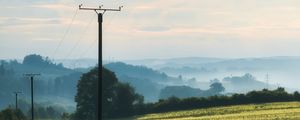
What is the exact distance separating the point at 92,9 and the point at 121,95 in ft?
289

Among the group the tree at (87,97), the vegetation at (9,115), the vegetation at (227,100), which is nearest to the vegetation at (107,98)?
the tree at (87,97)

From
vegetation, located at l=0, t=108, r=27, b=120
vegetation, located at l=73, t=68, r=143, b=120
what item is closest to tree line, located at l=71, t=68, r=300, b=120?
vegetation, located at l=73, t=68, r=143, b=120

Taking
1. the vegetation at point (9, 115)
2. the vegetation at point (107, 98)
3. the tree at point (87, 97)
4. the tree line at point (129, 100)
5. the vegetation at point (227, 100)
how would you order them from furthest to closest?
the tree at point (87, 97) < the vegetation at point (107, 98) < the vegetation at point (9, 115) < the tree line at point (129, 100) < the vegetation at point (227, 100)

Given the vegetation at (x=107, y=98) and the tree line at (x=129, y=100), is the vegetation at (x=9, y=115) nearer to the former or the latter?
the vegetation at (x=107, y=98)

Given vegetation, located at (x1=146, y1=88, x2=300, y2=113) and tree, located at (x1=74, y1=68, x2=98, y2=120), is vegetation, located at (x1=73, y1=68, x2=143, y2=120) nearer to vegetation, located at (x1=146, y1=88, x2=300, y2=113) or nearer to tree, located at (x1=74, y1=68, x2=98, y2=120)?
tree, located at (x1=74, y1=68, x2=98, y2=120)

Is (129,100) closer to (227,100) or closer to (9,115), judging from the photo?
(227,100)

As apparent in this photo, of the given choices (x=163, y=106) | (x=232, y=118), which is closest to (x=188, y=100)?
(x=163, y=106)

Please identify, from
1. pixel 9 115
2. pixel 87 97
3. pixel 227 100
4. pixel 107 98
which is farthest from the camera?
pixel 87 97

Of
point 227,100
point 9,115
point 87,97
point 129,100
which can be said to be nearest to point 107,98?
point 87,97

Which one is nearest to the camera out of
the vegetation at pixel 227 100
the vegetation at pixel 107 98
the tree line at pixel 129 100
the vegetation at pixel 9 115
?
the vegetation at pixel 227 100

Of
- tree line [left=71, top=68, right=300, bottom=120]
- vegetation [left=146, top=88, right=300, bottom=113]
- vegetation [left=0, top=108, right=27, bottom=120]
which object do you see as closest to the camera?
vegetation [left=146, top=88, right=300, bottom=113]

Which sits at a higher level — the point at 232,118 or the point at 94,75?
the point at 94,75

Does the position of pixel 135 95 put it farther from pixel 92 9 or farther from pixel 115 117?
pixel 92 9

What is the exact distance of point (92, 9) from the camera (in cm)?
5697
